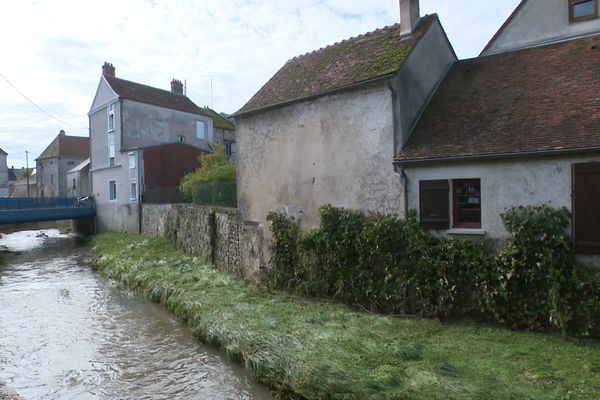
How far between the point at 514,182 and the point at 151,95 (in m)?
29.6

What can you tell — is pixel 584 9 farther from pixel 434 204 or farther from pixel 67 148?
pixel 67 148

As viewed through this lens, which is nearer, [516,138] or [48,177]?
[516,138]

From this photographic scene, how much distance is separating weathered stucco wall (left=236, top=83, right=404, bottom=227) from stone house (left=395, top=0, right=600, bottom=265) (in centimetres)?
83

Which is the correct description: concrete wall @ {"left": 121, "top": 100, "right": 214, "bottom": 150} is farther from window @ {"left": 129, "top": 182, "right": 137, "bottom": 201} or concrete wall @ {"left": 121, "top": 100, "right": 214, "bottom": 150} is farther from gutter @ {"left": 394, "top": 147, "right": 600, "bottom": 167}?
gutter @ {"left": 394, "top": 147, "right": 600, "bottom": 167}

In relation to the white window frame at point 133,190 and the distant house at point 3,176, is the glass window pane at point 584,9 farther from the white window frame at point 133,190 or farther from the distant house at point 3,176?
the distant house at point 3,176

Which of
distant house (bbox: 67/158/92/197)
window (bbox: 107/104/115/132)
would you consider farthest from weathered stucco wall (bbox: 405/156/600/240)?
distant house (bbox: 67/158/92/197)

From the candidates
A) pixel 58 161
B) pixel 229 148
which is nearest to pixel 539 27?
pixel 229 148

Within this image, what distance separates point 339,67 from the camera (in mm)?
13047

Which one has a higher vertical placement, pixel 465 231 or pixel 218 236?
pixel 465 231

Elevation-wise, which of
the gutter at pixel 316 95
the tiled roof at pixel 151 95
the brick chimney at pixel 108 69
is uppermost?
the brick chimney at pixel 108 69

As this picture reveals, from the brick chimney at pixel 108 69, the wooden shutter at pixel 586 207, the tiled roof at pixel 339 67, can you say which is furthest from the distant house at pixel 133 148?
the wooden shutter at pixel 586 207

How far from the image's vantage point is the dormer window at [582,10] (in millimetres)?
12211

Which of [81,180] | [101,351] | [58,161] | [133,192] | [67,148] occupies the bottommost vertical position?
[101,351]

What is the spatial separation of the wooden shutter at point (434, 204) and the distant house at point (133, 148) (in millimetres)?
20774
